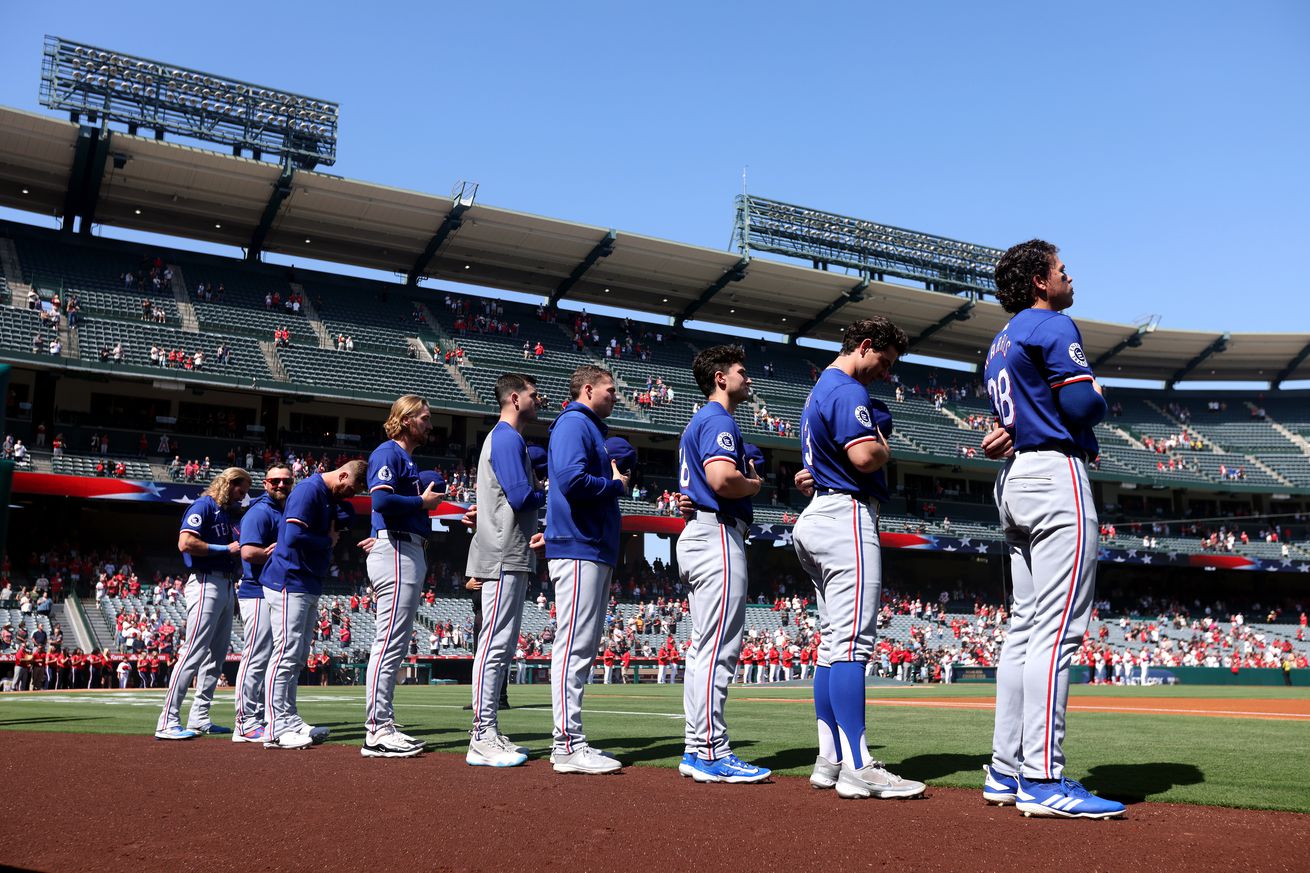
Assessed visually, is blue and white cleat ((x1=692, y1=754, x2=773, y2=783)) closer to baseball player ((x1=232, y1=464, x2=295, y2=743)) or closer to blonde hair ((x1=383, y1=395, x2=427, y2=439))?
blonde hair ((x1=383, y1=395, x2=427, y2=439))

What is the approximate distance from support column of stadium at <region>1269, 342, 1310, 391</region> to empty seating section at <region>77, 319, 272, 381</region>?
165 feet

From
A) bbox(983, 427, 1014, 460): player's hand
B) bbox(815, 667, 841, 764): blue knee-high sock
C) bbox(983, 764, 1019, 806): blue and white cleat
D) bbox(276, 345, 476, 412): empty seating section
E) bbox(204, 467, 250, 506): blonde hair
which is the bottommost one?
bbox(983, 764, 1019, 806): blue and white cleat

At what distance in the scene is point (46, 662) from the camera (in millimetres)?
22609

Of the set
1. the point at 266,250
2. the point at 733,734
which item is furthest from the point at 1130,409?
the point at 733,734

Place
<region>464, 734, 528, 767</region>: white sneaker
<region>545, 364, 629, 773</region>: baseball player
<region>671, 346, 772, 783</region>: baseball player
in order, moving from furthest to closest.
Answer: <region>464, 734, 528, 767</region>: white sneaker → <region>545, 364, 629, 773</region>: baseball player → <region>671, 346, 772, 783</region>: baseball player

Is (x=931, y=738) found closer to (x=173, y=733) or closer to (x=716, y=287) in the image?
(x=173, y=733)

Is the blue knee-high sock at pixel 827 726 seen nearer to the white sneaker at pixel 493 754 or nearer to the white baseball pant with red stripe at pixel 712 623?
the white baseball pant with red stripe at pixel 712 623

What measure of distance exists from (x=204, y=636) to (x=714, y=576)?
5.18 m

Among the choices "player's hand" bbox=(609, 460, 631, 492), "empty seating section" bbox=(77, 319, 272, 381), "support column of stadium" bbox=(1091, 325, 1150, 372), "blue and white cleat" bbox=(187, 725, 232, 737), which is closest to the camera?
"player's hand" bbox=(609, 460, 631, 492)

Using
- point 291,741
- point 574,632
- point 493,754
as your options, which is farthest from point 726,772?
point 291,741

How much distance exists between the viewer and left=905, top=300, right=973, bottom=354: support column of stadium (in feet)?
152

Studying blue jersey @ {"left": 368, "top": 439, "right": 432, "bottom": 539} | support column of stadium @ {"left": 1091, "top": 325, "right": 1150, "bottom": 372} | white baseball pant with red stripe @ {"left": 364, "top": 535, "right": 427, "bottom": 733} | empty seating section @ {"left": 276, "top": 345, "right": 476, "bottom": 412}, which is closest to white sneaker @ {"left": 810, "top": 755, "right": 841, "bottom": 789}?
white baseball pant with red stripe @ {"left": 364, "top": 535, "right": 427, "bottom": 733}

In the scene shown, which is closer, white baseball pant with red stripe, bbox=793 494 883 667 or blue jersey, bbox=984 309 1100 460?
blue jersey, bbox=984 309 1100 460

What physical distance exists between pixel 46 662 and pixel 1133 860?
24866 mm
